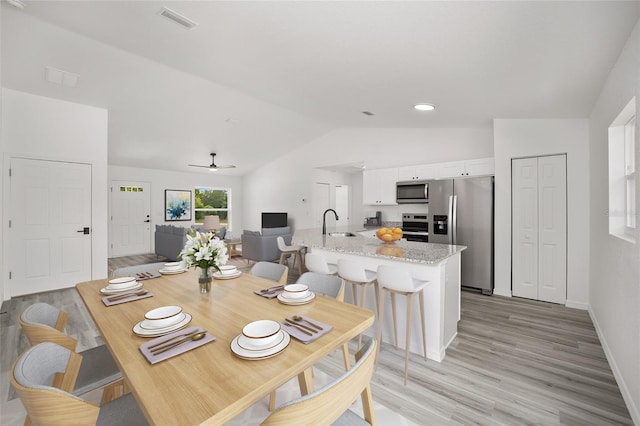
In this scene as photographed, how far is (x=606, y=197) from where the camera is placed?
8.70ft

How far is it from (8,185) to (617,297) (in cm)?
692

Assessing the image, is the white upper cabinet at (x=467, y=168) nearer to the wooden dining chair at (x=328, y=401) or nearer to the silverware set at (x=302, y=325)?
the silverware set at (x=302, y=325)

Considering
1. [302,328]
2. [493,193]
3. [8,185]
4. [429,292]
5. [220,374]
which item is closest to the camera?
[220,374]

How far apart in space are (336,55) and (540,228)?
3580mm

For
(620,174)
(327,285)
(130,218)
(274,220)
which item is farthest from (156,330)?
(130,218)

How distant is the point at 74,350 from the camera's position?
146 cm

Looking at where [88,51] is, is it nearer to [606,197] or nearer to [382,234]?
[382,234]

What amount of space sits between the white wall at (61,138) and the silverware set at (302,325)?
4782mm

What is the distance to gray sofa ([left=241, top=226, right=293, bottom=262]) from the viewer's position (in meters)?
6.20

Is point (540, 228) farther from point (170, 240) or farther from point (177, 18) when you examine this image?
point (170, 240)

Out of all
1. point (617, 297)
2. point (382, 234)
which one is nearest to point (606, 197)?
point (617, 297)

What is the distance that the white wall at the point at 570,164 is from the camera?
12.1 ft

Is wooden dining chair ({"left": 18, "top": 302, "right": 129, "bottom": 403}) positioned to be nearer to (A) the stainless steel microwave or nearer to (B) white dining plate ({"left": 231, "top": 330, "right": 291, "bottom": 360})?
(B) white dining plate ({"left": 231, "top": 330, "right": 291, "bottom": 360})

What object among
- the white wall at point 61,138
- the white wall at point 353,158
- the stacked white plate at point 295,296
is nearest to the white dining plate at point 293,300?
the stacked white plate at point 295,296
